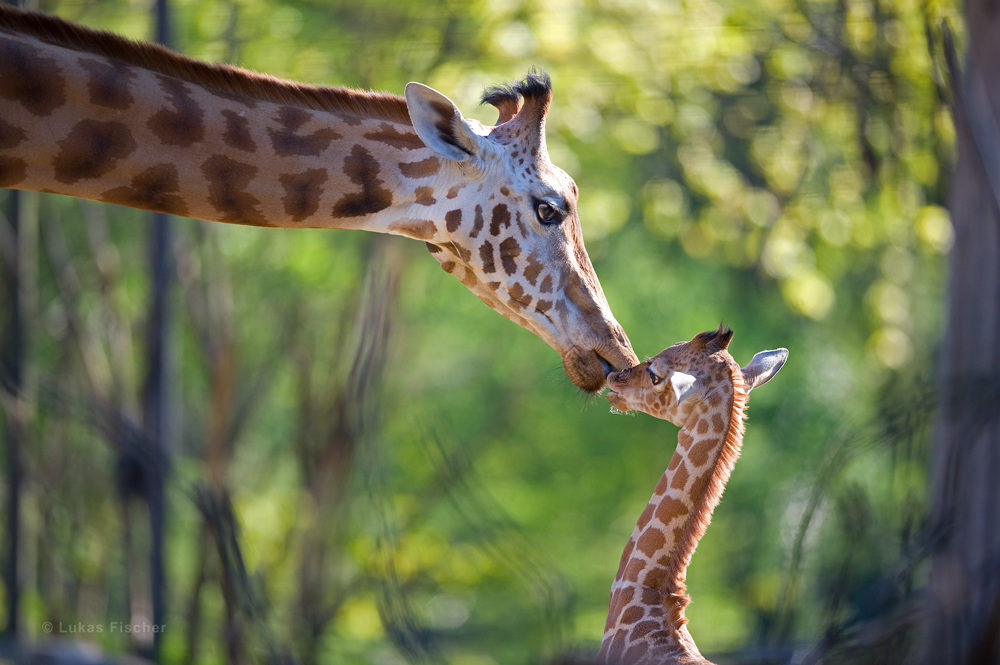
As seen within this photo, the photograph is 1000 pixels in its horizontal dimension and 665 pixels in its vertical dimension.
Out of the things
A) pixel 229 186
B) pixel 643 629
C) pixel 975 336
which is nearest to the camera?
pixel 229 186

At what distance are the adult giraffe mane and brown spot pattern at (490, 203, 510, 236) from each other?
231 mm

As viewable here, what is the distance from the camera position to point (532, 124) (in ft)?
5.49

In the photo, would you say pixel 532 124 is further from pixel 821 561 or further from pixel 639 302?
pixel 639 302

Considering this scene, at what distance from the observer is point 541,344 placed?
7.91 m

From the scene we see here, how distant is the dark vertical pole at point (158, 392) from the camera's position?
3.80 meters

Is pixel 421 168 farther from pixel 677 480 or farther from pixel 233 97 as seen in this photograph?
pixel 677 480

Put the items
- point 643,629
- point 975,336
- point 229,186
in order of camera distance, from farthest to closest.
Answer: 1. point 975,336
2. point 643,629
3. point 229,186

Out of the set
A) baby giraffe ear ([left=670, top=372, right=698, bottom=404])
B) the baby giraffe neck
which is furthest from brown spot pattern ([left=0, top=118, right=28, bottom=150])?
the baby giraffe neck

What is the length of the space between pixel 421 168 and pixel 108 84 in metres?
0.54

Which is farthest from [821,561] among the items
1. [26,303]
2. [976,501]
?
[26,303]

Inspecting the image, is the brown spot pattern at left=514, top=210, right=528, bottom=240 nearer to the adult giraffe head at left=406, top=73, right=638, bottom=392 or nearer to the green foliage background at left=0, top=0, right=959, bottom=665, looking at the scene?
the adult giraffe head at left=406, top=73, right=638, bottom=392

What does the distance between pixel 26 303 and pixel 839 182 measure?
15.1ft

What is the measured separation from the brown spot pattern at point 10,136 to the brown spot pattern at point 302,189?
405mm

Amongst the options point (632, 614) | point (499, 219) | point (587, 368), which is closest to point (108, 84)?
point (499, 219)
